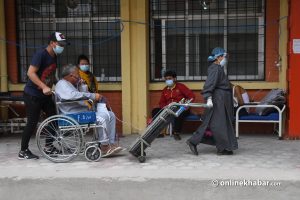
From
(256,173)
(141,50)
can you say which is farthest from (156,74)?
(256,173)

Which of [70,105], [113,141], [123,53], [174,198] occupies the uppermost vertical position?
[123,53]

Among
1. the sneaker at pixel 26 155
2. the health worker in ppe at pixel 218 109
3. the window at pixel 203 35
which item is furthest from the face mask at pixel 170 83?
the sneaker at pixel 26 155

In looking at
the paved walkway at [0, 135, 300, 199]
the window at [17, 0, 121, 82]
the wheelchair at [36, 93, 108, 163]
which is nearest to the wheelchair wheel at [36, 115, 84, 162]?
the wheelchair at [36, 93, 108, 163]

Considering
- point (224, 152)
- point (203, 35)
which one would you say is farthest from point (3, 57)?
point (224, 152)

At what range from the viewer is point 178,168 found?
5559 mm

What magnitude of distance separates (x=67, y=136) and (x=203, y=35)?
133 inches

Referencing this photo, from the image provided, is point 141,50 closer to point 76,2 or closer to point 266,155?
point 76,2

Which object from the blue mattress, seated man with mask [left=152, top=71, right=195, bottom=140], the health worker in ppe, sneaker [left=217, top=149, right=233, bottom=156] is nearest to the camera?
the health worker in ppe

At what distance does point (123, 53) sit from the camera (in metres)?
7.66

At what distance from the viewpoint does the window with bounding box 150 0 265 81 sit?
7836mm

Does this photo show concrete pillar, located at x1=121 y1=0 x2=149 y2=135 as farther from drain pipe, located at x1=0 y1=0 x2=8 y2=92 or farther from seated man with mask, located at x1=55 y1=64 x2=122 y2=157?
drain pipe, located at x1=0 y1=0 x2=8 y2=92

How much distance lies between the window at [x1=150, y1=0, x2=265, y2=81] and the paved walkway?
1724 mm

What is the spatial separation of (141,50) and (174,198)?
3.30 meters

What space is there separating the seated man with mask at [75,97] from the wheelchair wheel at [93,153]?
0.14m
